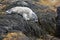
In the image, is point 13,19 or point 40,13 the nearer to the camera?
point 13,19

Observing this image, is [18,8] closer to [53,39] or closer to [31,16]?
[31,16]

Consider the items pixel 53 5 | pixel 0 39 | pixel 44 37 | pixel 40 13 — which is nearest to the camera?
pixel 0 39

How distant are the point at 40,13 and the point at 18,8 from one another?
1.43m

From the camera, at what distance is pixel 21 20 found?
860cm

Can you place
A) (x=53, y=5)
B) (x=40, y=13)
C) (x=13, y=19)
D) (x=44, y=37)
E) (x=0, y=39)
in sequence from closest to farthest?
(x=0, y=39)
(x=13, y=19)
(x=44, y=37)
(x=40, y=13)
(x=53, y=5)

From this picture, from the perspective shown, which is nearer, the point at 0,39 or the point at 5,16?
the point at 0,39

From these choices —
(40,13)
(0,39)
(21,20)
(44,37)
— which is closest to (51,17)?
(40,13)

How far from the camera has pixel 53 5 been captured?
43.3 ft

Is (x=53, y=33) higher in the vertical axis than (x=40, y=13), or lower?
lower

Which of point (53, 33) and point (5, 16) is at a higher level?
point (5, 16)

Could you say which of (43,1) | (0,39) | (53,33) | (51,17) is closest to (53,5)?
(43,1)

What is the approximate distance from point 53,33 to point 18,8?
1.77 meters

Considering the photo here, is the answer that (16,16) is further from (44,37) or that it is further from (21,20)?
(44,37)

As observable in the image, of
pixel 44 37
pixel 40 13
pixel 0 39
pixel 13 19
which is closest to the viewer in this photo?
pixel 0 39
